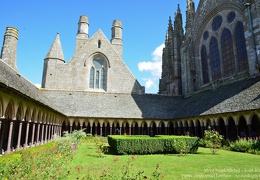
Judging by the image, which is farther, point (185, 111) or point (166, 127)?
point (166, 127)

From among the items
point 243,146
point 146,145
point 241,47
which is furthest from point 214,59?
point 146,145

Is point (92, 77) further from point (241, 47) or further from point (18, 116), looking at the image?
point (241, 47)

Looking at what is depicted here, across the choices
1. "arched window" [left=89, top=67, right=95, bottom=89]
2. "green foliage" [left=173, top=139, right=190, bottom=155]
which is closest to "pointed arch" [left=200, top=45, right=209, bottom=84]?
"green foliage" [left=173, top=139, right=190, bottom=155]

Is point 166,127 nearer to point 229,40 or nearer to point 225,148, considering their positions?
point 225,148

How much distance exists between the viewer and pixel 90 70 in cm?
3550

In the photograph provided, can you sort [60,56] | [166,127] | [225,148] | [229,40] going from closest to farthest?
[225,148]
[229,40]
[166,127]
[60,56]

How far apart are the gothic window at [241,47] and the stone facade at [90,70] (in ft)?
51.8

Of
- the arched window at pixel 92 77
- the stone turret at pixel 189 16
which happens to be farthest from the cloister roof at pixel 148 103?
→ the stone turret at pixel 189 16

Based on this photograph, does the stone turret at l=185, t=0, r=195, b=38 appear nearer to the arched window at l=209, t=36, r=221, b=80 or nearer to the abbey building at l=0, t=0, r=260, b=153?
the abbey building at l=0, t=0, r=260, b=153

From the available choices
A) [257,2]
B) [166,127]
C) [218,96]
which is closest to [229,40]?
[257,2]

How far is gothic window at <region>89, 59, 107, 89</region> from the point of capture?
116 feet

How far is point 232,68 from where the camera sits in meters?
23.8

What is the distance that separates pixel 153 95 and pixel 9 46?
20.5m

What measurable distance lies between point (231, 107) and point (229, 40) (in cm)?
1057
